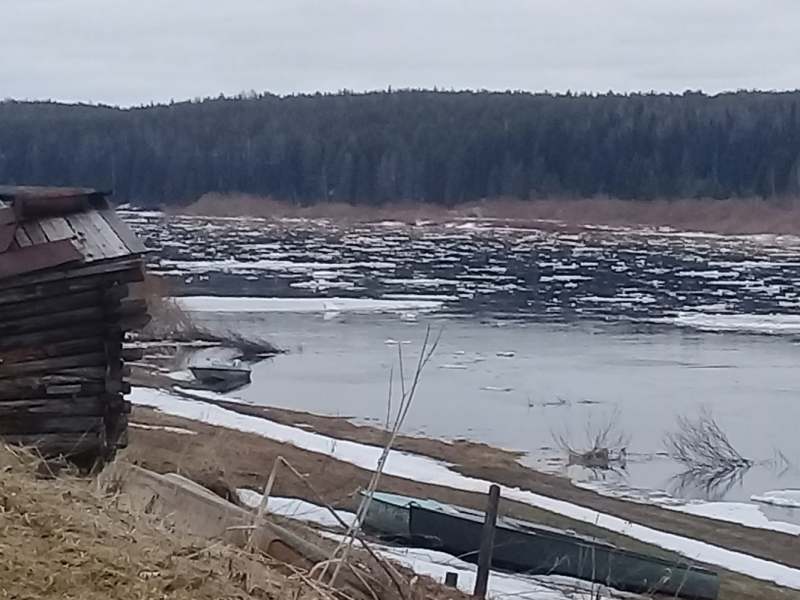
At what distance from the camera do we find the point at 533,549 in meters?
12.1

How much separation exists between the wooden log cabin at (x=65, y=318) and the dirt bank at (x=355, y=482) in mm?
2193

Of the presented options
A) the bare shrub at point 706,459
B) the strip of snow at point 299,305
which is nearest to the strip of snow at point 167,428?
the bare shrub at point 706,459

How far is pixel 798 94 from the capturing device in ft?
295

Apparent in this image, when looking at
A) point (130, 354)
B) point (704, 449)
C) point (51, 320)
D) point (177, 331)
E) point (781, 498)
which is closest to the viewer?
point (51, 320)

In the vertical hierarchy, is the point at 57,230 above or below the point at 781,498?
above

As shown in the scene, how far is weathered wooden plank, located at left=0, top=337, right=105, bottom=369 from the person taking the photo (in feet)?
31.0

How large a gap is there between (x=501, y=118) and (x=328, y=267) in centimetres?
4346

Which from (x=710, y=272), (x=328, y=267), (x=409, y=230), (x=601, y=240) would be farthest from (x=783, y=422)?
(x=409, y=230)

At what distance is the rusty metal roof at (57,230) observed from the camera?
29.7 ft

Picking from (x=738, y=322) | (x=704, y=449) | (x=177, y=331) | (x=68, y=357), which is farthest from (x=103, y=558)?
(x=738, y=322)

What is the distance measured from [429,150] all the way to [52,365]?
77117 mm

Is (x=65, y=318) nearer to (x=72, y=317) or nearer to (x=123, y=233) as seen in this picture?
(x=72, y=317)

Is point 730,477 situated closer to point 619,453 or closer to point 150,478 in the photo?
point 619,453

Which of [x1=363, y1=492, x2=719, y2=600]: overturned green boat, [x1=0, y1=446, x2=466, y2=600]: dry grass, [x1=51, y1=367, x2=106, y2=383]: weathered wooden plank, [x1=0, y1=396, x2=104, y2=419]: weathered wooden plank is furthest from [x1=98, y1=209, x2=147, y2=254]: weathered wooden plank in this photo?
[x1=0, y1=446, x2=466, y2=600]: dry grass
